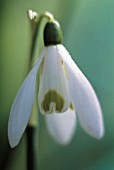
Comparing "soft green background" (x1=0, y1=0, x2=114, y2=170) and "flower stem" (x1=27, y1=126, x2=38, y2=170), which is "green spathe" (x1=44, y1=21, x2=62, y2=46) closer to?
"flower stem" (x1=27, y1=126, x2=38, y2=170)

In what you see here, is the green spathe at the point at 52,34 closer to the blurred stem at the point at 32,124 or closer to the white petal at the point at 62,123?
the blurred stem at the point at 32,124

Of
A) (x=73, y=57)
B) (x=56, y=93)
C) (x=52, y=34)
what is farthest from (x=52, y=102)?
(x=73, y=57)

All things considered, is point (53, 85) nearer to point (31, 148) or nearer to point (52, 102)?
point (52, 102)

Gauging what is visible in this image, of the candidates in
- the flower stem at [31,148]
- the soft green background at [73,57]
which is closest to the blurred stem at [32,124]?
the flower stem at [31,148]

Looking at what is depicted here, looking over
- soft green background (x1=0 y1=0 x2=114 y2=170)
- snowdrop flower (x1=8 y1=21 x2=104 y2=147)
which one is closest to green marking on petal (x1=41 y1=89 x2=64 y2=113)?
snowdrop flower (x1=8 y1=21 x2=104 y2=147)

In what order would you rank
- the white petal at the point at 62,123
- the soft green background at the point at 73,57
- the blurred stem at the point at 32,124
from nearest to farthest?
1. the blurred stem at the point at 32,124
2. the white petal at the point at 62,123
3. the soft green background at the point at 73,57

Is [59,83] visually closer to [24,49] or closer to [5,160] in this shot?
[5,160]
